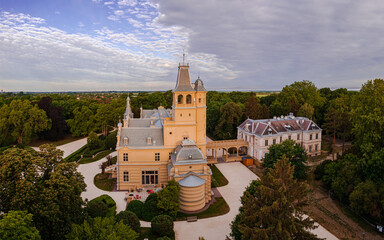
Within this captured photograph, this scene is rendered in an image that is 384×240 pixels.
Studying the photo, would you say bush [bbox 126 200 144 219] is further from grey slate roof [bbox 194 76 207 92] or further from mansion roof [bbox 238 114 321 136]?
mansion roof [bbox 238 114 321 136]

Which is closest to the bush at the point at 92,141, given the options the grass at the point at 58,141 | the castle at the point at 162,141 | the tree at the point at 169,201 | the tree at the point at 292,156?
the grass at the point at 58,141

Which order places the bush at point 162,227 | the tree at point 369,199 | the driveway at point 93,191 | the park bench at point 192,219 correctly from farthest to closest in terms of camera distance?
1. the driveway at point 93,191
2. the park bench at point 192,219
3. the tree at point 369,199
4. the bush at point 162,227

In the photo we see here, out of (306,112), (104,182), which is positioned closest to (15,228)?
(104,182)

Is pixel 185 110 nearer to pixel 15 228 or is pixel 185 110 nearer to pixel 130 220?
pixel 130 220

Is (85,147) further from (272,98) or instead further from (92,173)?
(272,98)

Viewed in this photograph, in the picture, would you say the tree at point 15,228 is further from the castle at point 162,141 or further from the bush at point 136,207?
the castle at point 162,141

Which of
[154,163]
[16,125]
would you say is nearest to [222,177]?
[154,163]
